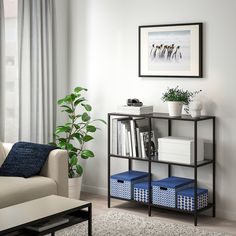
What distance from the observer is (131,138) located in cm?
509

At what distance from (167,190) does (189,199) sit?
0.23 meters

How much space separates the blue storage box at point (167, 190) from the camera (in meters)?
4.79

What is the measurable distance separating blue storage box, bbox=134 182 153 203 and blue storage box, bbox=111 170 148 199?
0.20 feet

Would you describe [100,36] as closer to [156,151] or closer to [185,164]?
[156,151]

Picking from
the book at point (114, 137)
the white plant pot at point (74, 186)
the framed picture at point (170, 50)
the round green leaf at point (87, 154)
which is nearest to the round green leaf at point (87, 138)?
the round green leaf at point (87, 154)

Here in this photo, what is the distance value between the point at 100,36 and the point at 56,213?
2.63m

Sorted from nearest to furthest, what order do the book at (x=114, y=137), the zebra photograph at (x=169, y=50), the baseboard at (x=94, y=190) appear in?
1. the zebra photograph at (x=169, y=50)
2. the book at (x=114, y=137)
3. the baseboard at (x=94, y=190)

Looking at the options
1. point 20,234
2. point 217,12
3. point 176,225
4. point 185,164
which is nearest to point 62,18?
point 217,12

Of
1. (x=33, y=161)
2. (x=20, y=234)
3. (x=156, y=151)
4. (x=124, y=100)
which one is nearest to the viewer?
(x=20, y=234)

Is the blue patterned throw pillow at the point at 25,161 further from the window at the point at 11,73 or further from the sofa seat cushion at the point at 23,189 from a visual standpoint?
the window at the point at 11,73

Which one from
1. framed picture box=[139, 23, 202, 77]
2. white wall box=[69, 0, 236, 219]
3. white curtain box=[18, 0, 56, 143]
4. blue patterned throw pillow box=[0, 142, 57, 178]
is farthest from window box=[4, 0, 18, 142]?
framed picture box=[139, 23, 202, 77]

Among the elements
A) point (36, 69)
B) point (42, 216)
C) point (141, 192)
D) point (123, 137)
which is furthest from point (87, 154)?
point (42, 216)

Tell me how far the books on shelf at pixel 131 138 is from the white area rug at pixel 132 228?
66 cm

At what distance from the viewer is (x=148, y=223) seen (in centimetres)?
466
